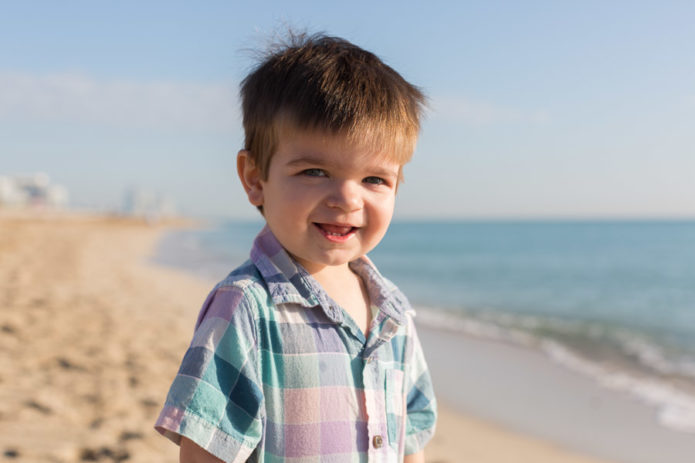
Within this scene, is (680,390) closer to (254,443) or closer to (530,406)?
(530,406)

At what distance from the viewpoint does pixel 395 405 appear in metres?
1.39

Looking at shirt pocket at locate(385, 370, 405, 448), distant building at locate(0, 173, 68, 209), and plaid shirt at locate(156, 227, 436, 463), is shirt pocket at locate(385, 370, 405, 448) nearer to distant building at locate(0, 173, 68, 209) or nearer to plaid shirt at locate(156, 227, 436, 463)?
plaid shirt at locate(156, 227, 436, 463)

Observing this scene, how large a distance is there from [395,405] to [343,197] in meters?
0.54

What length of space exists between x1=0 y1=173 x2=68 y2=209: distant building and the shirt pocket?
253 ft

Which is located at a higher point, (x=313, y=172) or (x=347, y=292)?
(x=313, y=172)

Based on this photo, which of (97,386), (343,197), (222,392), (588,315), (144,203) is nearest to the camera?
(222,392)

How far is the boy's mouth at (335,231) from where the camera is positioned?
4.36ft

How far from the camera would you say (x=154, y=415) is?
3.35 meters

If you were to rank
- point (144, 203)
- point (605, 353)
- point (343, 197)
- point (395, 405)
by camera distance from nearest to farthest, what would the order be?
point (343, 197), point (395, 405), point (605, 353), point (144, 203)

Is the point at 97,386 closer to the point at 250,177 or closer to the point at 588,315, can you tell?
the point at 250,177

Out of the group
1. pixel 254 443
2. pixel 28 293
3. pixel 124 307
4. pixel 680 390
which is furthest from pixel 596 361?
pixel 28 293

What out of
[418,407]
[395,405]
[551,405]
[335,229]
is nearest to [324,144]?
[335,229]

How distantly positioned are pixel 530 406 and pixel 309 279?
411cm

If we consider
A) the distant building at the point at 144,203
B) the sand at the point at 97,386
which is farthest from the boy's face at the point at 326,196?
the distant building at the point at 144,203
